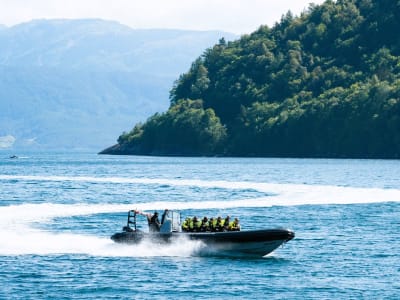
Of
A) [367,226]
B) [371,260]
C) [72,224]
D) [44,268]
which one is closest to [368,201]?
[367,226]

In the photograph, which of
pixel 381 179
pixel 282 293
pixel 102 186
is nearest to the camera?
pixel 282 293

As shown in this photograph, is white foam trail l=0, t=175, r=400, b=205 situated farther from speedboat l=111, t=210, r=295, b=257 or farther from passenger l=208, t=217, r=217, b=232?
passenger l=208, t=217, r=217, b=232

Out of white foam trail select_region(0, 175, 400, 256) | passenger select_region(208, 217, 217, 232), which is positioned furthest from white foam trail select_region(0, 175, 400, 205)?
passenger select_region(208, 217, 217, 232)

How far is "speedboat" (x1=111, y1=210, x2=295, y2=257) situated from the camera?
58156 millimetres

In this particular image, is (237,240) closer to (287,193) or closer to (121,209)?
(121,209)

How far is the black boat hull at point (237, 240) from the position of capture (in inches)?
2288

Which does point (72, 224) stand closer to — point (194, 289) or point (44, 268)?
point (44, 268)

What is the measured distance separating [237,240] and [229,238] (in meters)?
0.45

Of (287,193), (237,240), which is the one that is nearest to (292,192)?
(287,193)

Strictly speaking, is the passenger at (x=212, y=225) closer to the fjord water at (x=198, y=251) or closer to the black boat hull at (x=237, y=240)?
the black boat hull at (x=237, y=240)

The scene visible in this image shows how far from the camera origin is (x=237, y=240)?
192ft

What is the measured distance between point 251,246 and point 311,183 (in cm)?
7802

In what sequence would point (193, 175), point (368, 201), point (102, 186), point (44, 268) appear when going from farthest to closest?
point (193, 175), point (102, 186), point (368, 201), point (44, 268)

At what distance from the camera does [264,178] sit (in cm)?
15162
